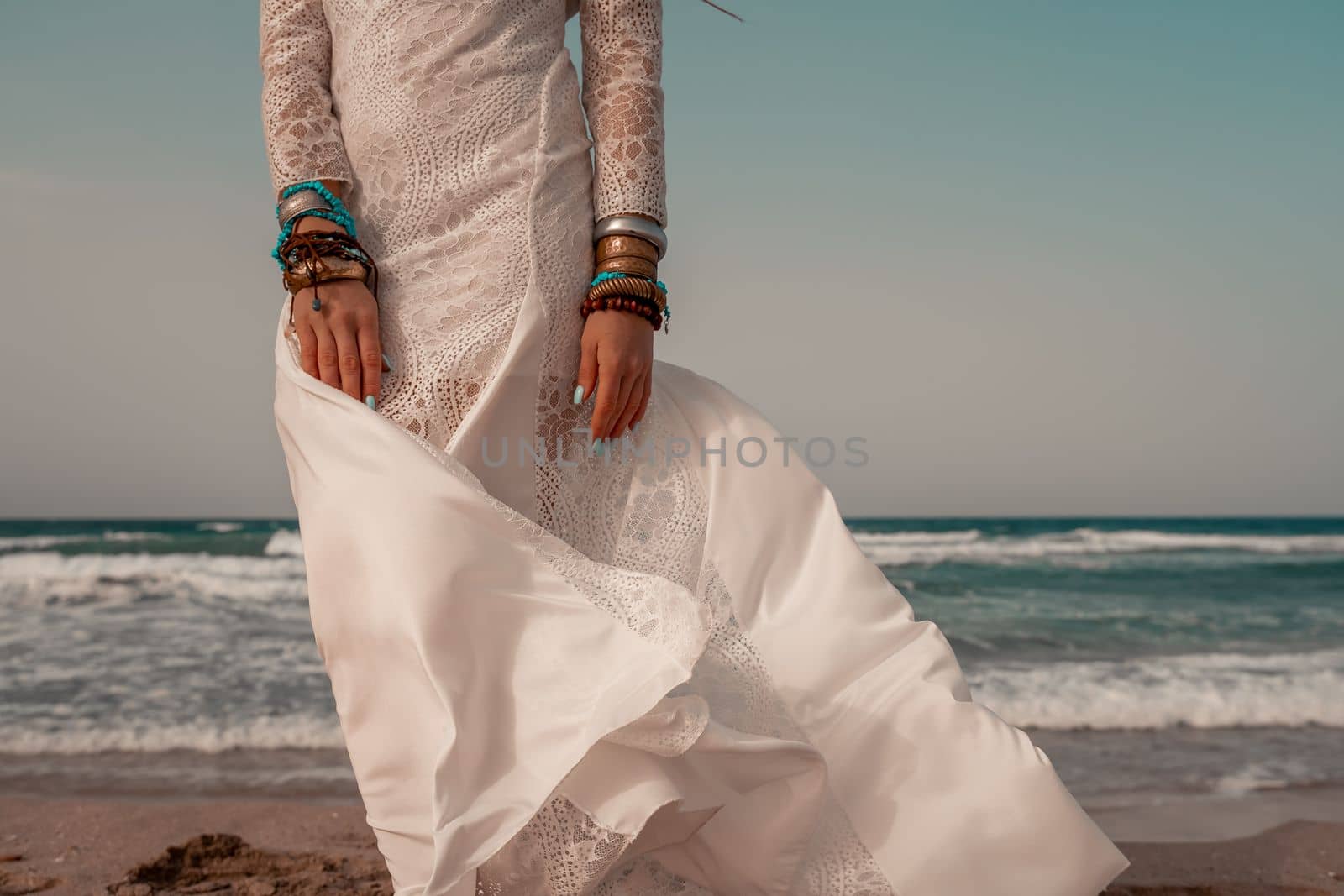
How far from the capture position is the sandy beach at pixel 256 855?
7.34 feet

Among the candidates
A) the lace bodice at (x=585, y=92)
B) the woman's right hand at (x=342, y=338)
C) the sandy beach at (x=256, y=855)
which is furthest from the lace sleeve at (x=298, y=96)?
the sandy beach at (x=256, y=855)

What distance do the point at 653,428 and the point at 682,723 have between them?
548 mm

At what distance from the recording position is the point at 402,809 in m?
1.11

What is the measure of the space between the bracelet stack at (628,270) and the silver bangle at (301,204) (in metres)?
0.40

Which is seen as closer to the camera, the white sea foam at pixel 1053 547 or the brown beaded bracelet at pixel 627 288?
the brown beaded bracelet at pixel 627 288

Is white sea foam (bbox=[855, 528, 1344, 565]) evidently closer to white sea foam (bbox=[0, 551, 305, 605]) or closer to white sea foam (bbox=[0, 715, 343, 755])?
white sea foam (bbox=[0, 551, 305, 605])

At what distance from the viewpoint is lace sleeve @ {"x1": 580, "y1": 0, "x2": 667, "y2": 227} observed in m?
1.42

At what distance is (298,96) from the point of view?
4.45ft

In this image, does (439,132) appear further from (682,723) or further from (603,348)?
(682,723)

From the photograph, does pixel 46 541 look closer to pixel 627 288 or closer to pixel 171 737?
pixel 171 737

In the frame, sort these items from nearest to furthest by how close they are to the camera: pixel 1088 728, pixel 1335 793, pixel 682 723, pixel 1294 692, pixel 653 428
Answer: pixel 682 723 → pixel 653 428 → pixel 1335 793 → pixel 1088 728 → pixel 1294 692

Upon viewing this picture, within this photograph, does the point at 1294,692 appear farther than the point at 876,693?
Yes

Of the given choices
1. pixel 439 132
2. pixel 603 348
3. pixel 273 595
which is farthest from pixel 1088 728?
pixel 273 595

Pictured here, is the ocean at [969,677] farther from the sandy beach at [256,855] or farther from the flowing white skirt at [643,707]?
the flowing white skirt at [643,707]
